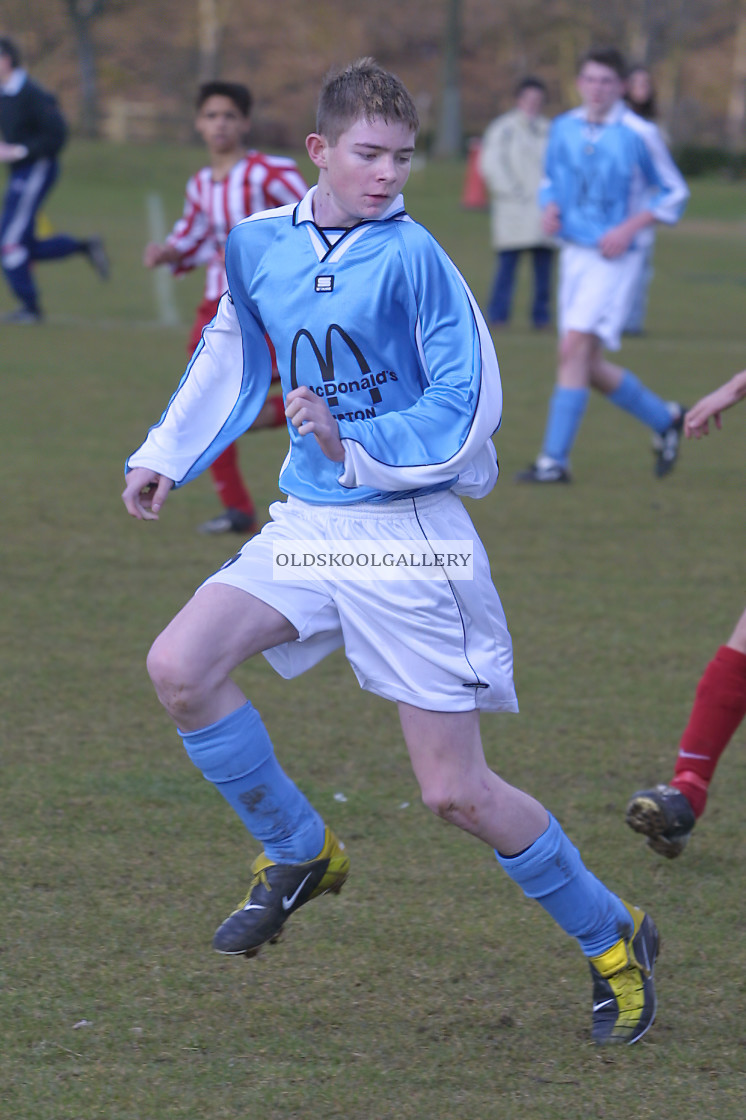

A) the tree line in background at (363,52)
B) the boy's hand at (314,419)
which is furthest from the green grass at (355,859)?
the tree line in background at (363,52)

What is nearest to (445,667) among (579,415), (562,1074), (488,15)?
(562,1074)

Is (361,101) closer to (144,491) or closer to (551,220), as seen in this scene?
(144,491)

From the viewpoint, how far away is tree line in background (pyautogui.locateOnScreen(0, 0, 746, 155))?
158 feet

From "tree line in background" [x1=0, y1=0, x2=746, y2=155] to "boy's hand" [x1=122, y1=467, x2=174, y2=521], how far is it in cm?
4266

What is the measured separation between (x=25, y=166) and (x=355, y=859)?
35.7 ft

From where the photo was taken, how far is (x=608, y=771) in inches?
173

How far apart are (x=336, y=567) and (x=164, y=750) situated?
5.88 ft

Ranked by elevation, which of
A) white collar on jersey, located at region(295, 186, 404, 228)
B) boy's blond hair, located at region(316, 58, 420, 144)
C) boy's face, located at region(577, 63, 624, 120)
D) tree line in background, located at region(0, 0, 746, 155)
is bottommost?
tree line in background, located at region(0, 0, 746, 155)

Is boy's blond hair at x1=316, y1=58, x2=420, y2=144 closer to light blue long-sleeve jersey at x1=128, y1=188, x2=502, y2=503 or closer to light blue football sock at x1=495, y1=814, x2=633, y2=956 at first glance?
light blue long-sleeve jersey at x1=128, y1=188, x2=502, y2=503

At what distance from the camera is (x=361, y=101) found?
9.16 feet

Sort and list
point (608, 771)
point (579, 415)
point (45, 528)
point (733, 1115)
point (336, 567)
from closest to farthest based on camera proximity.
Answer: point (733, 1115) < point (336, 567) < point (608, 771) < point (45, 528) < point (579, 415)

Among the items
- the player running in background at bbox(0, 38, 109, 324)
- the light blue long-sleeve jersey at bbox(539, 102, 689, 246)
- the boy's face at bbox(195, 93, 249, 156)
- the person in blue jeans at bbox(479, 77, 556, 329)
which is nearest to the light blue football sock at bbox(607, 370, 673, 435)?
the light blue long-sleeve jersey at bbox(539, 102, 689, 246)

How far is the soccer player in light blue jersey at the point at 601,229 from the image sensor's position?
7.93 meters

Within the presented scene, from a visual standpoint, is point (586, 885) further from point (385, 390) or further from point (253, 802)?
point (385, 390)
